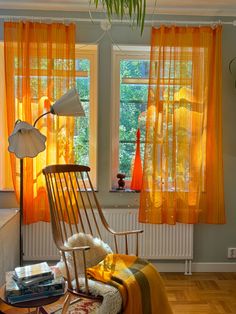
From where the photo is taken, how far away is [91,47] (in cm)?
346

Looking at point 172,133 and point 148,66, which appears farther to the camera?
point 148,66

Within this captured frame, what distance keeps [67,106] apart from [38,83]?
2.15 ft

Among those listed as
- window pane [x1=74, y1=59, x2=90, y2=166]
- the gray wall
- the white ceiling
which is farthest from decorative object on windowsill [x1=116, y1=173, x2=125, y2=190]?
the white ceiling

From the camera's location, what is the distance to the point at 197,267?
3.58 meters

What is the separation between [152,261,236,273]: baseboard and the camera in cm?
357

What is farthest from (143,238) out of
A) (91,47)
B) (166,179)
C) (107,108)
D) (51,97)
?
(91,47)

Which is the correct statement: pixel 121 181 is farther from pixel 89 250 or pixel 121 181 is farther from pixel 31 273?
pixel 31 273

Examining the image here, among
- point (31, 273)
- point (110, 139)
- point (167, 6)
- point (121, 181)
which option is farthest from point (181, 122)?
point (31, 273)

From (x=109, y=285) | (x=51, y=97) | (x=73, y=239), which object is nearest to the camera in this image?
(x=109, y=285)

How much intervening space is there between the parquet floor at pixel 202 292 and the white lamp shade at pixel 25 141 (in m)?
1.68

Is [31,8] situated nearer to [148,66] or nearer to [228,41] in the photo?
A: [148,66]

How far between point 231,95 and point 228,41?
0.52m

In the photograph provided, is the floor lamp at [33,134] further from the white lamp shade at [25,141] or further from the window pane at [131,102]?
the window pane at [131,102]

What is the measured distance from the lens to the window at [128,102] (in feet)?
11.7
